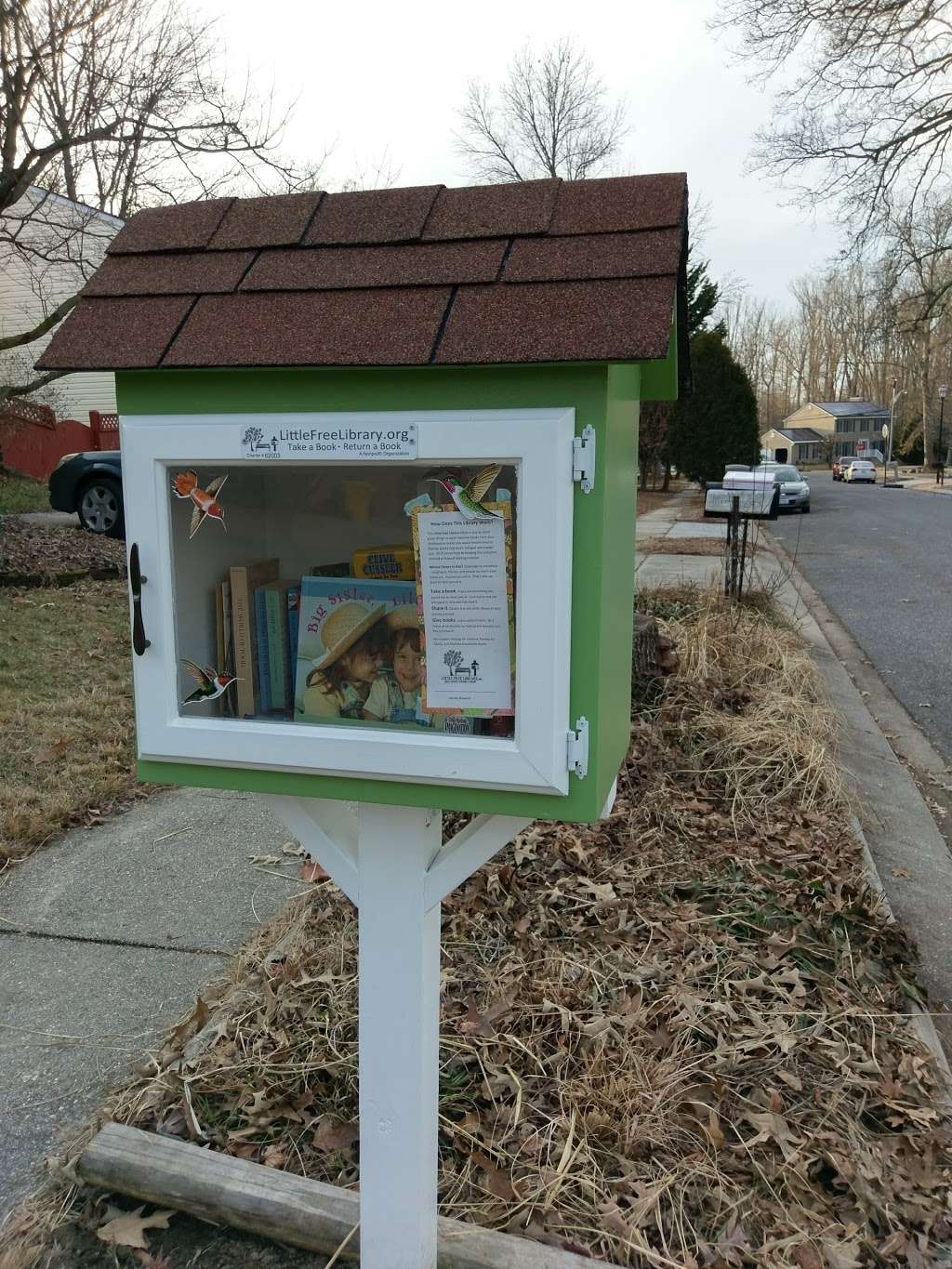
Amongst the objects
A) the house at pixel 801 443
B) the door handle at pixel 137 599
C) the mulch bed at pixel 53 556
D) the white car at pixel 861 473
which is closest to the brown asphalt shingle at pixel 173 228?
the door handle at pixel 137 599

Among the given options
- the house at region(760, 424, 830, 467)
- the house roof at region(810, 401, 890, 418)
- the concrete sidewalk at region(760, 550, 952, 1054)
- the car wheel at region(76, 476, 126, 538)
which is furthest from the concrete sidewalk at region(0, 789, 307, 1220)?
the house roof at region(810, 401, 890, 418)

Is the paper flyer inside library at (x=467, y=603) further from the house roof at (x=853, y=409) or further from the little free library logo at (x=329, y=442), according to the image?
the house roof at (x=853, y=409)

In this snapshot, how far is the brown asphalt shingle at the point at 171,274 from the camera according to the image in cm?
169

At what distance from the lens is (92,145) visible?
8.62m

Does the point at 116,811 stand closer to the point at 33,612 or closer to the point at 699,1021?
the point at 699,1021

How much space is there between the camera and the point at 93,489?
1184 centimetres

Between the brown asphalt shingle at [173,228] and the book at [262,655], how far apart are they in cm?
65

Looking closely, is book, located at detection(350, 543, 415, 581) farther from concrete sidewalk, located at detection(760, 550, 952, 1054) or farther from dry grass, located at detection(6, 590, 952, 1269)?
concrete sidewalk, located at detection(760, 550, 952, 1054)

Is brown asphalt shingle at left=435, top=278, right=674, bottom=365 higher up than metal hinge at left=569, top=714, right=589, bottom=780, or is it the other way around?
brown asphalt shingle at left=435, top=278, right=674, bottom=365

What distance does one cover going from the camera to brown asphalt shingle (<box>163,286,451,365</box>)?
59.4 inches

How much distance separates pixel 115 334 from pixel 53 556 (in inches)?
337

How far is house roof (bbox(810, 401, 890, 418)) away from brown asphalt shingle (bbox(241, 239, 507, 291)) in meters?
90.1

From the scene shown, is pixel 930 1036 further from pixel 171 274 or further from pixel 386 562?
pixel 171 274

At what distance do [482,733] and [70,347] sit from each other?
95cm
